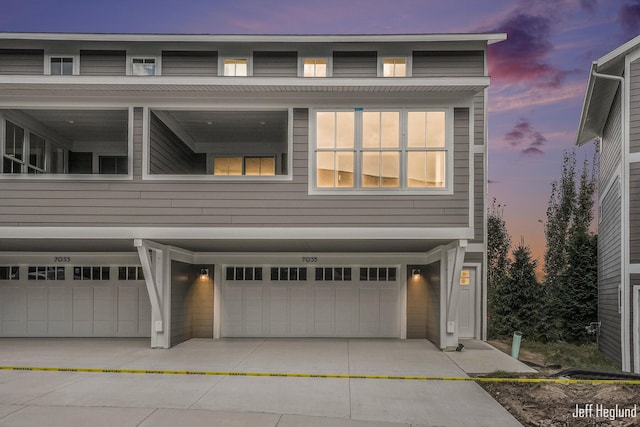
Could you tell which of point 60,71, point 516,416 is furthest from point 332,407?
point 60,71

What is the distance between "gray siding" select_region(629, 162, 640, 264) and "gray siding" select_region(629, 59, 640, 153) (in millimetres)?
454

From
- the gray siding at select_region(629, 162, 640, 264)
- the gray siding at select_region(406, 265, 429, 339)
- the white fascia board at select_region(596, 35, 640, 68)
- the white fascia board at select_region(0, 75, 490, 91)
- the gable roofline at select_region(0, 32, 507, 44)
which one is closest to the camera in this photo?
the white fascia board at select_region(0, 75, 490, 91)

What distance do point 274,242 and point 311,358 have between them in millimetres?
2502

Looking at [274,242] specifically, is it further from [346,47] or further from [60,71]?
[60,71]

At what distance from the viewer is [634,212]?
10750 millimetres

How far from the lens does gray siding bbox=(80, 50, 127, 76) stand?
1371cm

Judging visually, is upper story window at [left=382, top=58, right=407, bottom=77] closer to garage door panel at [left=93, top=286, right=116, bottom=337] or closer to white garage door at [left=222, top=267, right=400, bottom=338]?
white garage door at [left=222, top=267, right=400, bottom=338]

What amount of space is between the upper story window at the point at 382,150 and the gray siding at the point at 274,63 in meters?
4.24

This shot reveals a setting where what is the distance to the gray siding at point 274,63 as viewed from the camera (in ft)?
45.0

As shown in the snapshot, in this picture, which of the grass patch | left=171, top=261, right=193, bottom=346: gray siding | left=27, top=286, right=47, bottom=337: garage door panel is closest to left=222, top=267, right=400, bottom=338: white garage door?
left=171, top=261, right=193, bottom=346: gray siding

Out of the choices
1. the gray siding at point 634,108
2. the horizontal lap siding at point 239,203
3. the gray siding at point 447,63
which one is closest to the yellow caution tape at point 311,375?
the horizontal lap siding at point 239,203

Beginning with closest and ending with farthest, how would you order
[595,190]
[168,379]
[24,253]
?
[168,379] → [24,253] → [595,190]

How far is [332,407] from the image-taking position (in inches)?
273

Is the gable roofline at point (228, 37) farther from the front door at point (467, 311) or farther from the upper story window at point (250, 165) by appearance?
the front door at point (467, 311)
